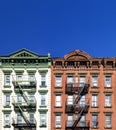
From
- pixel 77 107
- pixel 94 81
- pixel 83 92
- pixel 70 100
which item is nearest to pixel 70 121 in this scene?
pixel 77 107

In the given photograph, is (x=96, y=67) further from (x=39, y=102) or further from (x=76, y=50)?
(x=39, y=102)

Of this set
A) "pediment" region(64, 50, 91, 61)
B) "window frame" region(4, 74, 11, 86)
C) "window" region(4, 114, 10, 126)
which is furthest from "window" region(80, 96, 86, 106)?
"window frame" region(4, 74, 11, 86)

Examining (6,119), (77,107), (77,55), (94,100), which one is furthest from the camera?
(77,55)

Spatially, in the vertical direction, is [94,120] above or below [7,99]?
below

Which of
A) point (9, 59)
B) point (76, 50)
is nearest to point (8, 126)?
point (9, 59)

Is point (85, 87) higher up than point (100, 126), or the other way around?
point (85, 87)

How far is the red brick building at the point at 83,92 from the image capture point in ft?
280

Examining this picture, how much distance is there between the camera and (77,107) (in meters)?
85.9

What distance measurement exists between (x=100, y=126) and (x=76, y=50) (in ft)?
40.9

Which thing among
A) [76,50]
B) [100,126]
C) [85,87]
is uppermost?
[76,50]

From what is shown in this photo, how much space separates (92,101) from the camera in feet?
283

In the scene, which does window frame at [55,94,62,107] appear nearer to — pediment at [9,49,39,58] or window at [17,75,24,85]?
window at [17,75,24,85]

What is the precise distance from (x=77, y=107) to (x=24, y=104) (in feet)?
26.7

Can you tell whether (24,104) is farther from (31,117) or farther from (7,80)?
(7,80)
